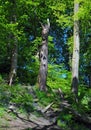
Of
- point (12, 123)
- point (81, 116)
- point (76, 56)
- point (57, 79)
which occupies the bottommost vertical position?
point (57, 79)

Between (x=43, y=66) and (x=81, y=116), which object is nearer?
(x=81, y=116)

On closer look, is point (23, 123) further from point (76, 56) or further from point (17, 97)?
point (76, 56)

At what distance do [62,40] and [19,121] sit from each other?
33.3 metres

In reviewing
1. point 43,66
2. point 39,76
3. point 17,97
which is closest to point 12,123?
point 17,97

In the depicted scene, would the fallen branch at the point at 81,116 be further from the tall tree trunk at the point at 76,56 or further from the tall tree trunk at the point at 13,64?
the tall tree trunk at the point at 13,64

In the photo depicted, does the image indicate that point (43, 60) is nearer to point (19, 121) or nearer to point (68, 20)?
point (68, 20)

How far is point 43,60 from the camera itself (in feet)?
79.5

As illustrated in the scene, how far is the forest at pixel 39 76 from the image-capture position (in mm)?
17672

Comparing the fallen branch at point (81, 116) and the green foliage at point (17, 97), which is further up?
the green foliage at point (17, 97)

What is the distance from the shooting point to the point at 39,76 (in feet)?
79.2

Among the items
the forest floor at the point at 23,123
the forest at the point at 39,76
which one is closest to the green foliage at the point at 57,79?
the forest at the point at 39,76

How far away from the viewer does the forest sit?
696 inches

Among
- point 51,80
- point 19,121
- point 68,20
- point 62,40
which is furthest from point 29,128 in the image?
point 62,40

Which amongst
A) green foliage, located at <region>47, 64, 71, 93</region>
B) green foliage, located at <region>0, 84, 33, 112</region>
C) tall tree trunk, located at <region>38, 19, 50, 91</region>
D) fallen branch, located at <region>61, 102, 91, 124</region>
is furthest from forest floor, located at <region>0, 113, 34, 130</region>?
green foliage, located at <region>47, 64, 71, 93</region>
